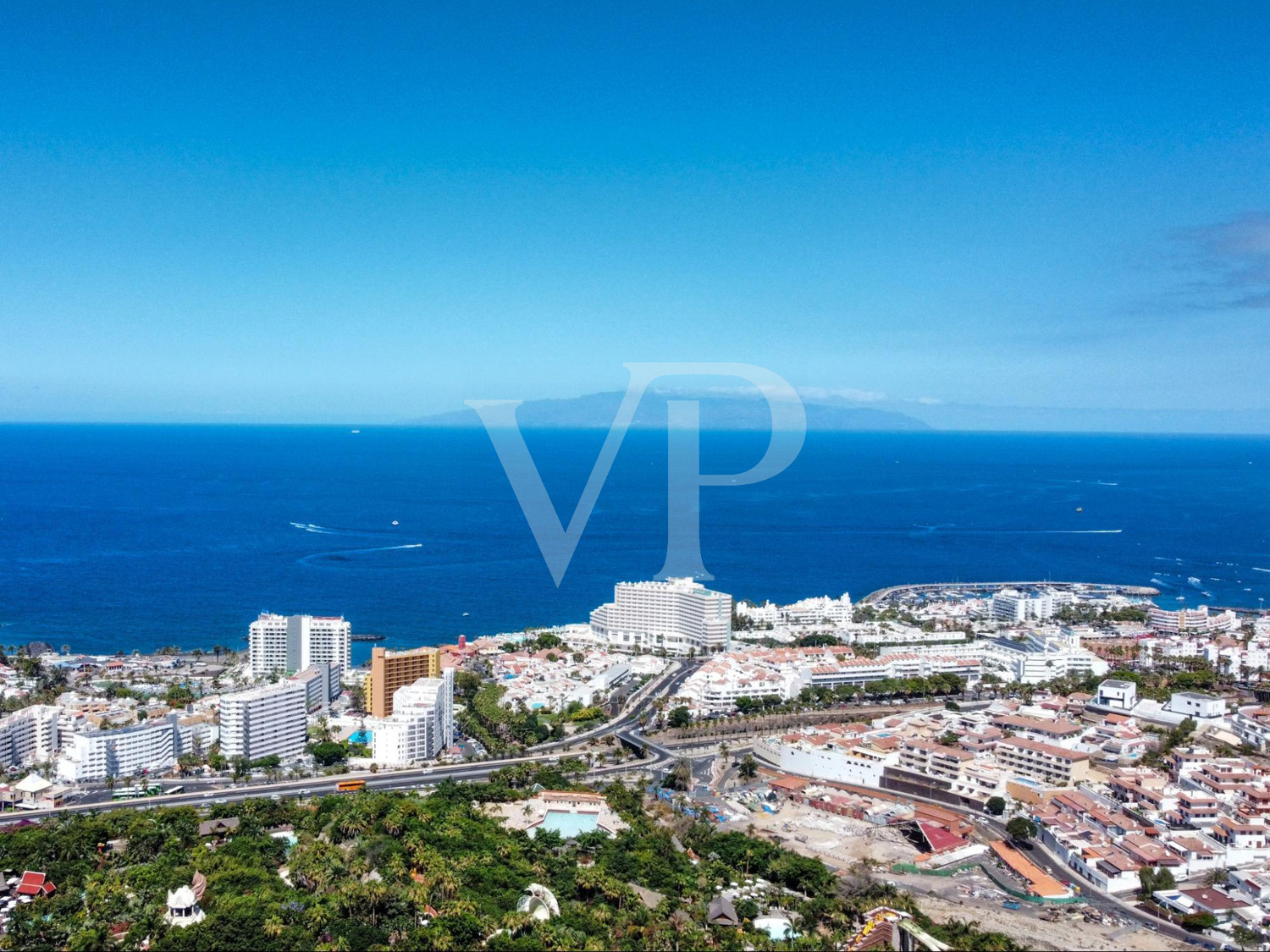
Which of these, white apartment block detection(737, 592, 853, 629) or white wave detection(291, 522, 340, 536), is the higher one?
white wave detection(291, 522, 340, 536)

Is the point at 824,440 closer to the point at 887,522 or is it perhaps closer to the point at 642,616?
the point at 887,522

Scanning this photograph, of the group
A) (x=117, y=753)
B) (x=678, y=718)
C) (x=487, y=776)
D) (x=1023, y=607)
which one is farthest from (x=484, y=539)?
(x=487, y=776)

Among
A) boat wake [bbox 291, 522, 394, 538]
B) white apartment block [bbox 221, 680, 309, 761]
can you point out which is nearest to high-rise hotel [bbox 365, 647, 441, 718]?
white apartment block [bbox 221, 680, 309, 761]

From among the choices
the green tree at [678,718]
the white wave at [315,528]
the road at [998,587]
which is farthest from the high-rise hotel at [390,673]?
the white wave at [315,528]

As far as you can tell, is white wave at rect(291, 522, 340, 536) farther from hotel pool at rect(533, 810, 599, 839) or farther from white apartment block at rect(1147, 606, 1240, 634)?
white apartment block at rect(1147, 606, 1240, 634)

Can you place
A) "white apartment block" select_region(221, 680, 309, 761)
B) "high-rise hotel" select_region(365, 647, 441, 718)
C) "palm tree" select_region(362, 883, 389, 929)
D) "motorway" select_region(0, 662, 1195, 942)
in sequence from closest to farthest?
"palm tree" select_region(362, 883, 389, 929)
"motorway" select_region(0, 662, 1195, 942)
"white apartment block" select_region(221, 680, 309, 761)
"high-rise hotel" select_region(365, 647, 441, 718)

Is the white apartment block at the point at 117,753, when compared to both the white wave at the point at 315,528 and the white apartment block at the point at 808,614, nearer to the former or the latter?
→ the white apartment block at the point at 808,614
